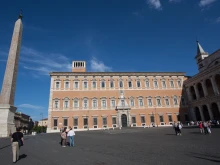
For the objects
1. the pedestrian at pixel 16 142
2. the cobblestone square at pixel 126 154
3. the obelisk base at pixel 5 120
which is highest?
the obelisk base at pixel 5 120

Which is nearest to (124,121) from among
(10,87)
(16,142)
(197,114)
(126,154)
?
(197,114)

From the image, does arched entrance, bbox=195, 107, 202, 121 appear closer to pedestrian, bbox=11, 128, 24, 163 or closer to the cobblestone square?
the cobblestone square

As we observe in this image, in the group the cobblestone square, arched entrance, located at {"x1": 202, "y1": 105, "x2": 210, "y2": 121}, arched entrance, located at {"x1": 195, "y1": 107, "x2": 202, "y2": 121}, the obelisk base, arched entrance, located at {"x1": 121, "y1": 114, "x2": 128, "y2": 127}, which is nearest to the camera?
the cobblestone square

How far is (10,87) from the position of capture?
12.5 meters

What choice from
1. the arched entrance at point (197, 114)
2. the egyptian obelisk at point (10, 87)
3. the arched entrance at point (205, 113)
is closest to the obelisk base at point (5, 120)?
the egyptian obelisk at point (10, 87)

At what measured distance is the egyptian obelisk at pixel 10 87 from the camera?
11586mm

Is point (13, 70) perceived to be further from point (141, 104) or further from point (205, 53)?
point (205, 53)

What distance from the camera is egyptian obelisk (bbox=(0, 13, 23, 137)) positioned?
11586mm

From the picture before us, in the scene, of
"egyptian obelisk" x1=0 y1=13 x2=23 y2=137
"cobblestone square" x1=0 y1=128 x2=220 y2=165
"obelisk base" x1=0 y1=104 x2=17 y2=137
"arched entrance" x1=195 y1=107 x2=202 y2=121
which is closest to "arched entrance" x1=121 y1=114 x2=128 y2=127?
"arched entrance" x1=195 y1=107 x2=202 y2=121

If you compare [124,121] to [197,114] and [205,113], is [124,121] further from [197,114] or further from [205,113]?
[205,113]

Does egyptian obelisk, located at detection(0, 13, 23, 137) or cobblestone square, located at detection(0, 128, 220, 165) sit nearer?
cobblestone square, located at detection(0, 128, 220, 165)

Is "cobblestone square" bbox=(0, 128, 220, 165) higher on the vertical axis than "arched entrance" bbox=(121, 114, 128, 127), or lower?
lower

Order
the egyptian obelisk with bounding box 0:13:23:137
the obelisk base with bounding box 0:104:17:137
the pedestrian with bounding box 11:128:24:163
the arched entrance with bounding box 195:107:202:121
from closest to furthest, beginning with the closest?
the pedestrian with bounding box 11:128:24:163
the obelisk base with bounding box 0:104:17:137
the egyptian obelisk with bounding box 0:13:23:137
the arched entrance with bounding box 195:107:202:121

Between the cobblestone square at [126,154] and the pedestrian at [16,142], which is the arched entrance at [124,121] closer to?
the cobblestone square at [126,154]
